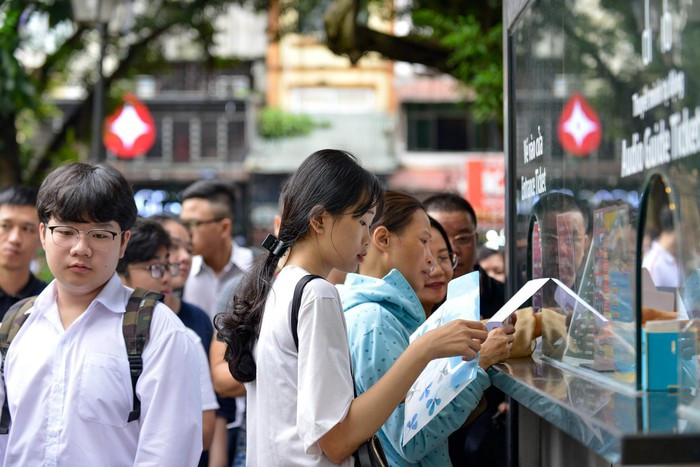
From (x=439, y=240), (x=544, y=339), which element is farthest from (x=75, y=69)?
(x=544, y=339)

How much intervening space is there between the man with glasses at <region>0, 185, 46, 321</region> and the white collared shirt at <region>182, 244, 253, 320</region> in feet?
4.57

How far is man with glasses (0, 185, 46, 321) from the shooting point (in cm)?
478

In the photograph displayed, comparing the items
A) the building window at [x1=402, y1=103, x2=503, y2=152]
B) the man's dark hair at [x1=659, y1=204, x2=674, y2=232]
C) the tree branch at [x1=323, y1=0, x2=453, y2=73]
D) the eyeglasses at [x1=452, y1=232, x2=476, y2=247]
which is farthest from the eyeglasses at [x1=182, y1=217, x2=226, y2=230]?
the building window at [x1=402, y1=103, x2=503, y2=152]

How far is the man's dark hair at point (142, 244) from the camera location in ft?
14.6

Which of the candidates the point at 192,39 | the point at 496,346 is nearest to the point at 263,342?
the point at 496,346

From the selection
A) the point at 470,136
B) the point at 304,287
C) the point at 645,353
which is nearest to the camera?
the point at 645,353

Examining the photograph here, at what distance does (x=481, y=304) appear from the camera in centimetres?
451

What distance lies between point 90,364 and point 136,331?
16 centimetres

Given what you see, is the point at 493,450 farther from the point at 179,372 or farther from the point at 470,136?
the point at 470,136

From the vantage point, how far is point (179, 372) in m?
3.00

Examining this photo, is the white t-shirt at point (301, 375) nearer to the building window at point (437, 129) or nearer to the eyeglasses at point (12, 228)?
the eyeglasses at point (12, 228)

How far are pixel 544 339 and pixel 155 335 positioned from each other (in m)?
1.17

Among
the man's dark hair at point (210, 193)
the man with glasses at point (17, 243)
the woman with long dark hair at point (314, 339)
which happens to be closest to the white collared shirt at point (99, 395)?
the woman with long dark hair at point (314, 339)

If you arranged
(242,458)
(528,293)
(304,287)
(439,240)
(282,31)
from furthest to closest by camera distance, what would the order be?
(282,31), (242,458), (439,240), (528,293), (304,287)
